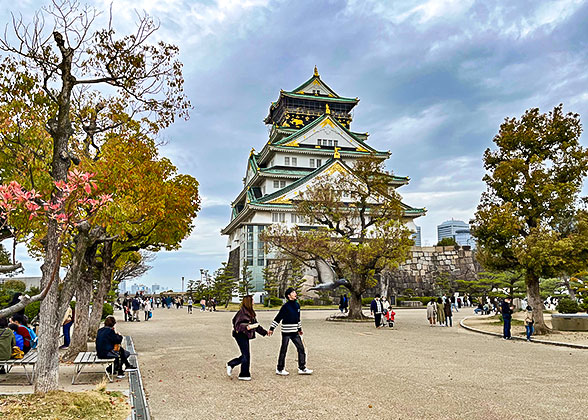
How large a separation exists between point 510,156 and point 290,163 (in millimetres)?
36680

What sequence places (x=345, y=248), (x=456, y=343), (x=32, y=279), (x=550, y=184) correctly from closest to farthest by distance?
(x=456, y=343) → (x=550, y=184) → (x=345, y=248) → (x=32, y=279)

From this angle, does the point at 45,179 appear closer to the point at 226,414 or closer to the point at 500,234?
the point at 226,414

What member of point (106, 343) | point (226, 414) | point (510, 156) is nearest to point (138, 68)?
point (106, 343)

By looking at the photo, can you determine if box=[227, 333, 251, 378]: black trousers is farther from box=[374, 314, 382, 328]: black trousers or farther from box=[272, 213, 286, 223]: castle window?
box=[272, 213, 286, 223]: castle window

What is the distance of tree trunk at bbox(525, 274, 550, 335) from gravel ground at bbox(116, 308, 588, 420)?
11.0 feet

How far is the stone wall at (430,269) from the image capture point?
4953 cm

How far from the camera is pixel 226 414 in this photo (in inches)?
265

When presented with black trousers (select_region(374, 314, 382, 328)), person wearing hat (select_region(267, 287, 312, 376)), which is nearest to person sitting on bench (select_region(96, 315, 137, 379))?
person wearing hat (select_region(267, 287, 312, 376))

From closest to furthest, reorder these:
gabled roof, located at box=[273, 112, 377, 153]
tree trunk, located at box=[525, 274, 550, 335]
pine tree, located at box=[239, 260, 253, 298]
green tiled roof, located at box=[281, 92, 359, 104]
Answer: tree trunk, located at box=[525, 274, 550, 335] < pine tree, located at box=[239, 260, 253, 298] < gabled roof, located at box=[273, 112, 377, 153] < green tiled roof, located at box=[281, 92, 359, 104]

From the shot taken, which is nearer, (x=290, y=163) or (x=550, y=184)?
(x=550, y=184)

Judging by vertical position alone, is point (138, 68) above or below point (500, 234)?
above

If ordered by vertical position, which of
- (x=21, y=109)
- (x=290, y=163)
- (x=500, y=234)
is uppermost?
(x=290, y=163)

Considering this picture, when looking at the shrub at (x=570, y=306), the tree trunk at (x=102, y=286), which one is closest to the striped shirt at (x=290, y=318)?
the tree trunk at (x=102, y=286)

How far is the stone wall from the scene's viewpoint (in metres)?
49.5
